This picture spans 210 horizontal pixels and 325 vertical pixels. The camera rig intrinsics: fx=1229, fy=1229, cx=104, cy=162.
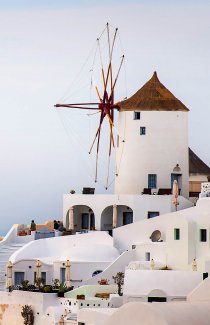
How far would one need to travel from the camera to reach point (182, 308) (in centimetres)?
2173

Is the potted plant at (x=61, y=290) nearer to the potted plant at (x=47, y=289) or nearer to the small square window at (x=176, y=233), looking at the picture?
the potted plant at (x=47, y=289)

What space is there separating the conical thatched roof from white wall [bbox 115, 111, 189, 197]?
0.75 ft

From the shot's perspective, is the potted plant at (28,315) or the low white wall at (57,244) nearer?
the potted plant at (28,315)

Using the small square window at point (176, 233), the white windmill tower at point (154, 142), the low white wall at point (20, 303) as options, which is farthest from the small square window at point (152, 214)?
the low white wall at point (20, 303)

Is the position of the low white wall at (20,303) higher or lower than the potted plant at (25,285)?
lower

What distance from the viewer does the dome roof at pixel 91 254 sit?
52188 millimetres

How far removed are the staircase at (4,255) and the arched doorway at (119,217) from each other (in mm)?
3995

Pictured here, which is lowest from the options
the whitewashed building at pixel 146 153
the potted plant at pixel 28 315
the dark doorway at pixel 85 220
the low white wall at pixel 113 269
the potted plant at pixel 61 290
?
the potted plant at pixel 28 315

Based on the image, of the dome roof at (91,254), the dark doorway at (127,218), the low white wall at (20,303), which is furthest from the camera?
the dark doorway at (127,218)

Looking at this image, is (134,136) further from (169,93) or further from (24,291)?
(24,291)

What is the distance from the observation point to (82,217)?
5800cm

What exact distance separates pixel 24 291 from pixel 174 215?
687 cm

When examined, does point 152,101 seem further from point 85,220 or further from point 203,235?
point 203,235

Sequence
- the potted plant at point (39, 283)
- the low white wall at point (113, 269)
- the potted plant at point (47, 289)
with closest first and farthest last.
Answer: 1. the potted plant at point (47, 289)
2. the potted plant at point (39, 283)
3. the low white wall at point (113, 269)
